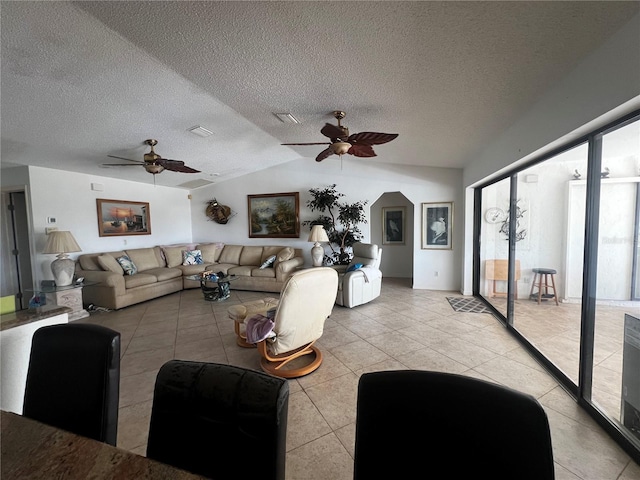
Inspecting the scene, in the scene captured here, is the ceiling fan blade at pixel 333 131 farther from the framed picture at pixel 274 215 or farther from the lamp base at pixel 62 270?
the lamp base at pixel 62 270

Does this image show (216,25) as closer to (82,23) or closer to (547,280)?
(82,23)

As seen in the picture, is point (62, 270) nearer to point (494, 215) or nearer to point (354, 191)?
point (354, 191)

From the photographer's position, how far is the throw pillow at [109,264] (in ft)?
14.9

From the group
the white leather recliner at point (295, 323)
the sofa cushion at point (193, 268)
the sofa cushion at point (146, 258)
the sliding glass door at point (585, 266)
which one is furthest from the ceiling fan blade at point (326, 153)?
the sofa cushion at point (146, 258)

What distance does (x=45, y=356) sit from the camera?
3.68 feet

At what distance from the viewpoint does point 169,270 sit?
5.38 meters

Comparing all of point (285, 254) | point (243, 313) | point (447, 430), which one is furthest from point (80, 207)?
point (447, 430)

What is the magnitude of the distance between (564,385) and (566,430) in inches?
23.3

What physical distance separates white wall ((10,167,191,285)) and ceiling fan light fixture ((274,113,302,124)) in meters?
3.95

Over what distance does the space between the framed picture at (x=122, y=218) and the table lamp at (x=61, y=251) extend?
1.02 m

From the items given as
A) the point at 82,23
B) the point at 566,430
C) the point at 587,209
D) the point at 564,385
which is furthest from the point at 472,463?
the point at 82,23

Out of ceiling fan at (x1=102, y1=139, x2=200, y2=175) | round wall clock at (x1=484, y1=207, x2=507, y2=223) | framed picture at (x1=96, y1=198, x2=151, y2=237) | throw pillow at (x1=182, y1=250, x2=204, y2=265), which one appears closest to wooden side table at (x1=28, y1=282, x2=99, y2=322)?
framed picture at (x1=96, y1=198, x2=151, y2=237)

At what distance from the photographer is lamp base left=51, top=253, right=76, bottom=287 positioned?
400cm

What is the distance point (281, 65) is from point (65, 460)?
252cm
